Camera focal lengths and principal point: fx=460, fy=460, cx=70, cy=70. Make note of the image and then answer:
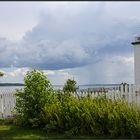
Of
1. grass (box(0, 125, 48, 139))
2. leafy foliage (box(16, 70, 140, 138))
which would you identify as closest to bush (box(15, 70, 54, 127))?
leafy foliage (box(16, 70, 140, 138))

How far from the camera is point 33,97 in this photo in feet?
58.6

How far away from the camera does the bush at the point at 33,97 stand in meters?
17.8

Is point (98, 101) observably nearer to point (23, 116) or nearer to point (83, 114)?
point (83, 114)

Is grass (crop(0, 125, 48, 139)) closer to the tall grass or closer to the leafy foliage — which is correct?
the leafy foliage

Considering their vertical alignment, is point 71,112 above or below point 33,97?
below

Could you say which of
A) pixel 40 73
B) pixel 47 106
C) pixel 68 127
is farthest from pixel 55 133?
pixel 40 73

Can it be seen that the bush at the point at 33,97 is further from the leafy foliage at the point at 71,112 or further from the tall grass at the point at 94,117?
the tall grass at the point at 94,117

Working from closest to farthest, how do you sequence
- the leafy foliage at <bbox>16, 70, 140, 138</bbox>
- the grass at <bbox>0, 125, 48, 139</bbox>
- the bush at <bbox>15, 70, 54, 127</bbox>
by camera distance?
the leafy foliage at <bbox>16, 70, 140, 138</bbox>
the grass at <bbox>0, 125, 48, 139</bbox>
the bush at <bbox>15, 70, 54, 127</bbox>

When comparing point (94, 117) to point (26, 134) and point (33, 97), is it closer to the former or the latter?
point (26, 134)

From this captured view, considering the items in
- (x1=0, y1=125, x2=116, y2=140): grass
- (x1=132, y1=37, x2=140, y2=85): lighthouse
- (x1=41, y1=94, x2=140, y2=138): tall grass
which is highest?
(x1=132, y1=37, x2=140, y2=85): lighthouse

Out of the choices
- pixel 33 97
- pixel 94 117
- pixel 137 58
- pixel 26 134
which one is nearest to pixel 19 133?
pixel 26 134

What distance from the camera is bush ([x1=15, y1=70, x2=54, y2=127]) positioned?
17.8m

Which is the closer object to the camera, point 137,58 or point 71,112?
point 71,112

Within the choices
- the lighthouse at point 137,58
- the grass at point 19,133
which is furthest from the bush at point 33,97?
the lighthouse at point 137,58
